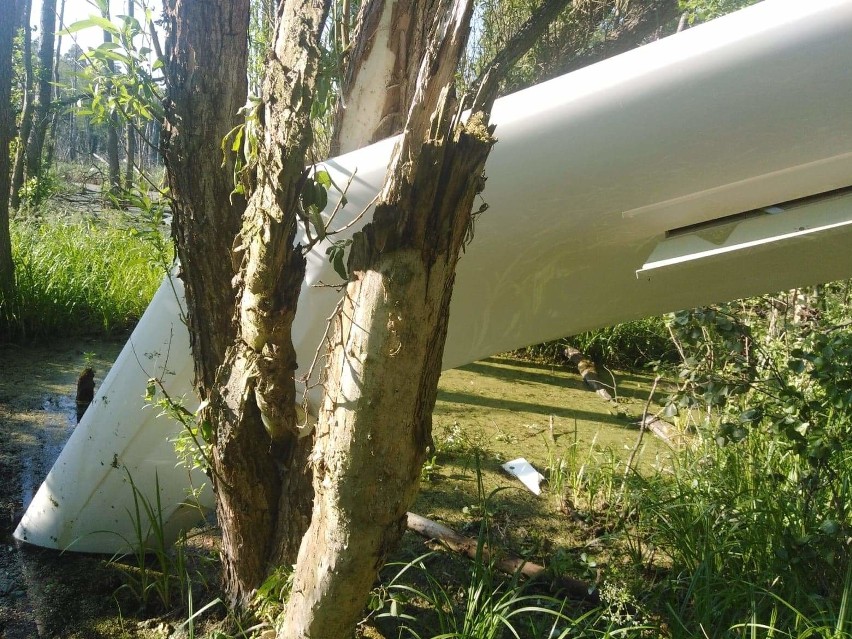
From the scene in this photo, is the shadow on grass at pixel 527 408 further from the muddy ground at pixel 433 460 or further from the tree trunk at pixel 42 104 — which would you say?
the tree trunk at pixel 42 104

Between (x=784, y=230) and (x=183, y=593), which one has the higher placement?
(x=784, y=230)

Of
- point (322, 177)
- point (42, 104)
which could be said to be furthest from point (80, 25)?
point (42, 104)

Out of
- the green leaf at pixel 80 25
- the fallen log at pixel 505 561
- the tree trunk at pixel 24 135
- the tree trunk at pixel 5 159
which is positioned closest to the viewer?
the green leaf at pixel 80 25

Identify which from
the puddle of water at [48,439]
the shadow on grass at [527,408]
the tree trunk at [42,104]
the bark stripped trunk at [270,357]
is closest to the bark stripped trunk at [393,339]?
the bark stripped trunk at [270,357]

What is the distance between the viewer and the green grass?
5.08m

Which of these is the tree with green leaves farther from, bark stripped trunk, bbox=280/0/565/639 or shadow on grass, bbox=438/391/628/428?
shadow on grass, bbox=438/391/628/428

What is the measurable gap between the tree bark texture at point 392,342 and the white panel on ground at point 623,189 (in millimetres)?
557

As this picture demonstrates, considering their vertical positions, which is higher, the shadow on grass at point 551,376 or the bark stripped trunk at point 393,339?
the bark stripped trunk at point 393,339

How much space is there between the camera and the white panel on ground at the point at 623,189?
5.06ft

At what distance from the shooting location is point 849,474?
245 cm

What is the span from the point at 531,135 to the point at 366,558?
112 cm

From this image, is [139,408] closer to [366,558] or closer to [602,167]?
[366,558]

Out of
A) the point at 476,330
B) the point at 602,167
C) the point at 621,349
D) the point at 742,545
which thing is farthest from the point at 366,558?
the point at 621,349

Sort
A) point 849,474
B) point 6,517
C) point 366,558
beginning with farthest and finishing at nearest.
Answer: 1. point 6,517
2. point 849,474
3. point 366,558
